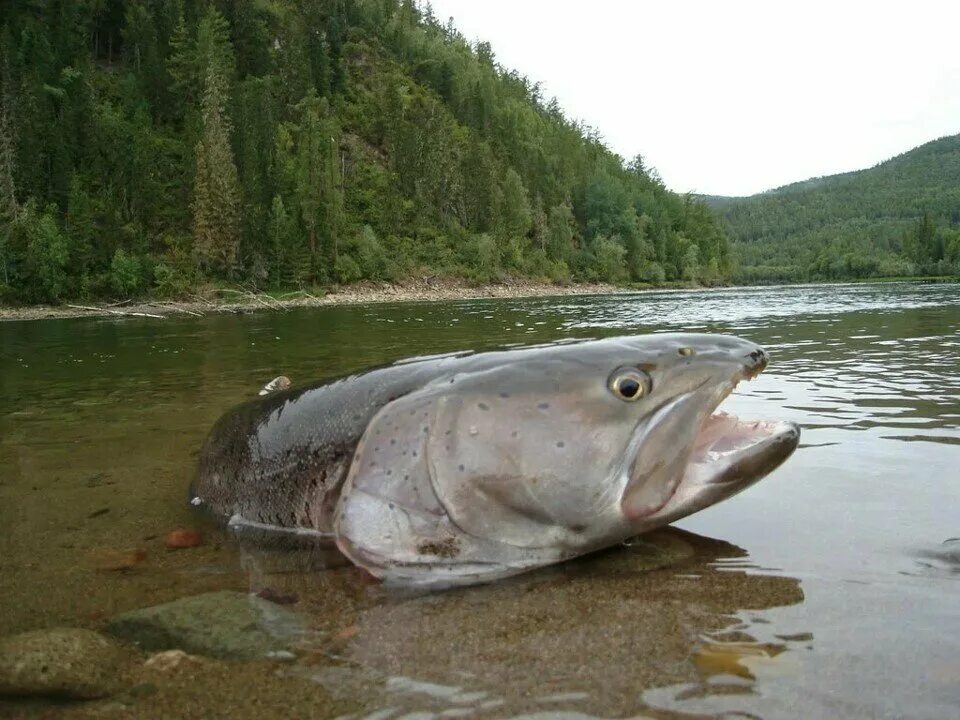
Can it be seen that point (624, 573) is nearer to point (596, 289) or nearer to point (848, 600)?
point (848, 600)

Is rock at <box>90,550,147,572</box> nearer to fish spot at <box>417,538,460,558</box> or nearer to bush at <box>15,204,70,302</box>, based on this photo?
fish spot at <box>417,538,460,558</box>

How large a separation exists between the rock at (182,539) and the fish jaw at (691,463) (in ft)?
6.94

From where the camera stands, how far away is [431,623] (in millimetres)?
2377

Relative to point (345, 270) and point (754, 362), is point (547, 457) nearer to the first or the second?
point (754, 362)

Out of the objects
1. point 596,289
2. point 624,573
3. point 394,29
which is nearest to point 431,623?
point 624,573

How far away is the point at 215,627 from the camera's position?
2.35 meters

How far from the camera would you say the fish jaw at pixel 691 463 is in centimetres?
254

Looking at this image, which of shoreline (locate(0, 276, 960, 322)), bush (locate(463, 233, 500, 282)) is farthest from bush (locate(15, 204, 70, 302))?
bush (locate(463, 233, 500, 282))

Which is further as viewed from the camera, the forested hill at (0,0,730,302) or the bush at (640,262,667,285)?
the bush at (640,262,667,285)

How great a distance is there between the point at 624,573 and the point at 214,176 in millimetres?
60007

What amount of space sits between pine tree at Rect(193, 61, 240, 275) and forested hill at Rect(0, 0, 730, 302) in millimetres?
148

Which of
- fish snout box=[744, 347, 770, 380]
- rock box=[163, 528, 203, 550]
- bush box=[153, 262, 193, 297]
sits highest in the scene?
bush box=[153, 262, 193, 297]

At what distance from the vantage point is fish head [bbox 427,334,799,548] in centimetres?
254

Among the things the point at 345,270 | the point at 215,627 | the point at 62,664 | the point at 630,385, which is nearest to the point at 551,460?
the point at 630,385
